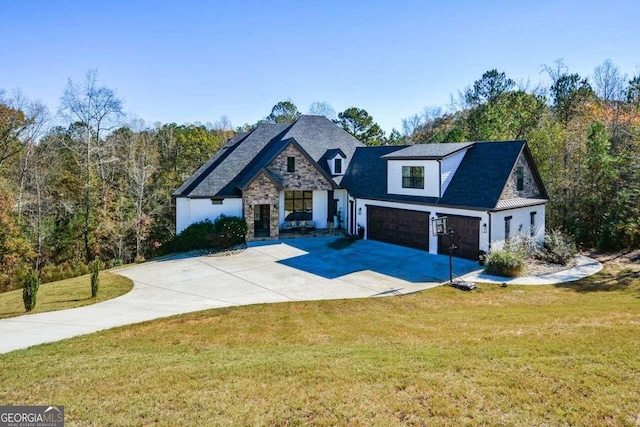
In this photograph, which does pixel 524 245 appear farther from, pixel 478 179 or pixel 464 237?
pixel 478 179

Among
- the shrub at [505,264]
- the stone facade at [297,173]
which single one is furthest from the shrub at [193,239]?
the shrub at [505,264]

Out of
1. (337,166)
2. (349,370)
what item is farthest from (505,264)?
(337,166)

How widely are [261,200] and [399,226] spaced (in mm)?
8841

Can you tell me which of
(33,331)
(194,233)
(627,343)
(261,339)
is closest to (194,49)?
(194,233)

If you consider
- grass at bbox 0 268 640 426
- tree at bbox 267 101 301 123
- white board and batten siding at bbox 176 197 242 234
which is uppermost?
tree at bbox 267 101 301 123

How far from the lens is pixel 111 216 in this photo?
29219mm

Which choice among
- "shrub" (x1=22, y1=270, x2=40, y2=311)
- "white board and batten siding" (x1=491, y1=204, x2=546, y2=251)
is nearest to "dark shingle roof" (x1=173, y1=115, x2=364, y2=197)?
"shrub" (x1=22, y1=270, x2=40, y2=311)

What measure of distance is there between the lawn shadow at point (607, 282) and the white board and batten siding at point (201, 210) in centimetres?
1827

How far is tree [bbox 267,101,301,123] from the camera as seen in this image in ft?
194

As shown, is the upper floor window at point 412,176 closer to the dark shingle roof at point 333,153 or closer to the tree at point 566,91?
the dark shingle roof at point 333,153

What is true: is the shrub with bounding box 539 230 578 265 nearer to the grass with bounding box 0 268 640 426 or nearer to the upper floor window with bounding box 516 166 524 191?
the upper floor window with bounding box 516 166 524 191

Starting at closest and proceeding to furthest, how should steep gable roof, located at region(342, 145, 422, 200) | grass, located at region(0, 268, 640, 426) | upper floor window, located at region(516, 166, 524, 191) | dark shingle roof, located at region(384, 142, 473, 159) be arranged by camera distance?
grass, located at region(0, 268, 640, 426) → upper floor window, located at region(516, 166, 524, 191) → dark shingle roof, located at region(384, 142, 473, 159) → steep gable roof, located at region(342, 145, 422, 200)

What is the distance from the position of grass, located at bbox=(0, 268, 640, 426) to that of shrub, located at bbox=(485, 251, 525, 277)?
4641 millimetres

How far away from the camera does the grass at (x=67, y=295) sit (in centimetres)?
1420
